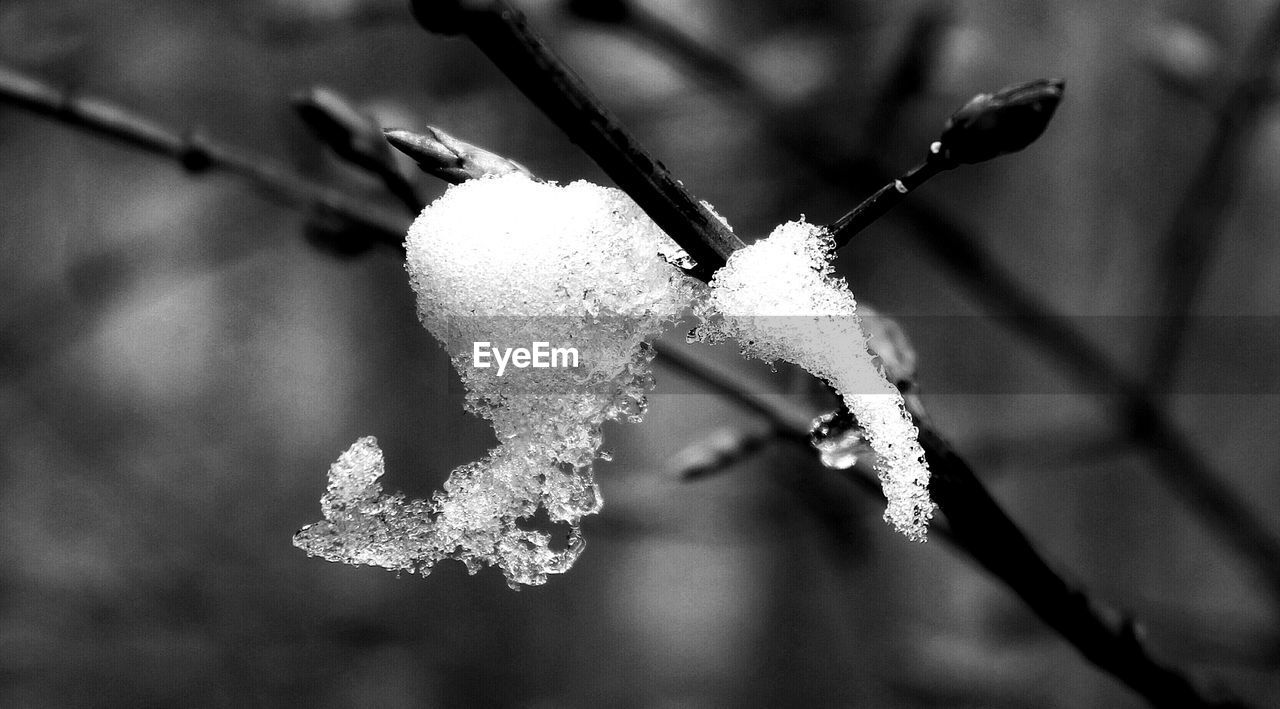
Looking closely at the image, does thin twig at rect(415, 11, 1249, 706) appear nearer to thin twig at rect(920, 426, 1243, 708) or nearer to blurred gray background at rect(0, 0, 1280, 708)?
thin twig at rect(920, 426, 1243, 708)

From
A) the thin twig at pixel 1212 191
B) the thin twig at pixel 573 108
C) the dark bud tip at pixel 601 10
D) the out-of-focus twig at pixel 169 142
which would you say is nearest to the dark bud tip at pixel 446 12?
the thin twig at pixel 573 108

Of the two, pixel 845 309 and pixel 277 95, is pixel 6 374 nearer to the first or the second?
pixel 277 95

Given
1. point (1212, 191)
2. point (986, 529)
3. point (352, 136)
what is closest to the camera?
point (986, 529)

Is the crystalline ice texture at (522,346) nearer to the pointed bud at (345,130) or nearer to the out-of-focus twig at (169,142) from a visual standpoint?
the pointed bud at (345,130)

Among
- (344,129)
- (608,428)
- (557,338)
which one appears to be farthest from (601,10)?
(608,428)

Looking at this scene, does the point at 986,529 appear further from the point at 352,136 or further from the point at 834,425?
the point at 352,136

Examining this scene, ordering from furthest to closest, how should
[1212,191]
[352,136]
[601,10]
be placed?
[1212,191] < [601,10] < [352,136]

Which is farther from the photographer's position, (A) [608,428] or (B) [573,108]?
(A) [608,428]

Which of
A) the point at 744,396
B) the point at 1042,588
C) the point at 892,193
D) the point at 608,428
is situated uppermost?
the point at 608,428

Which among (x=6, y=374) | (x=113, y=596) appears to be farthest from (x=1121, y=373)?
(x=113, y=596)
